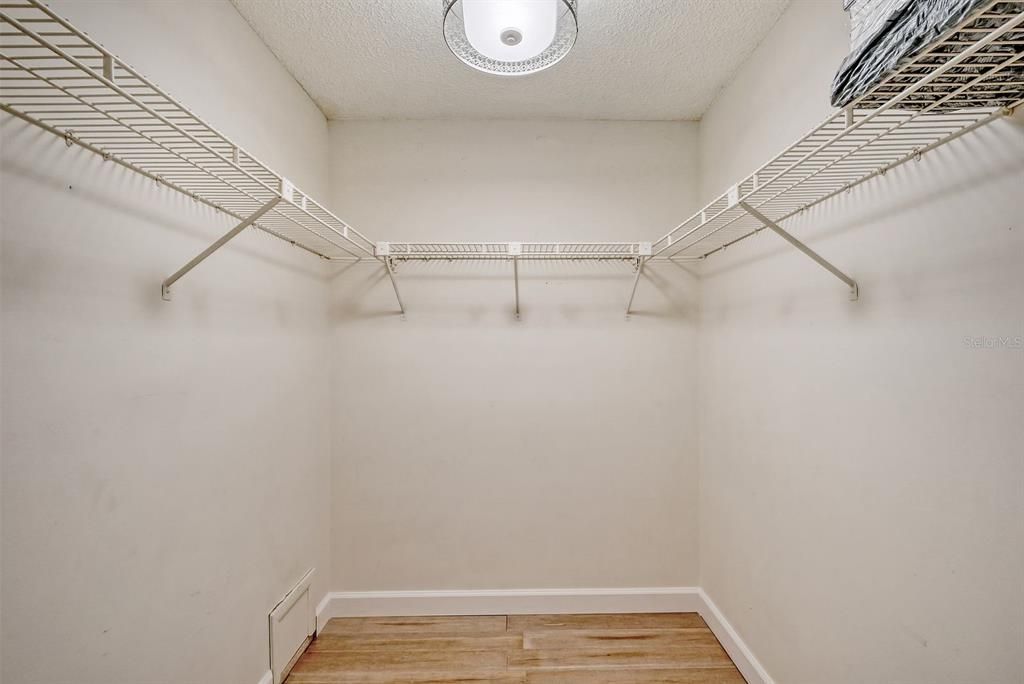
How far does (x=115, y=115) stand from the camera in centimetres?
100

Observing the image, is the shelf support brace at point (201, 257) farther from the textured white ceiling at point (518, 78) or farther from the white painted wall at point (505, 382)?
the white painted wall at point (505, 382)

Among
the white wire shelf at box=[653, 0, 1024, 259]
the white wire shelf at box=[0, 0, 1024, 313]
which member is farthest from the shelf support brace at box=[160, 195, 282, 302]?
the white wire shelf at box=[653, 0, 1024, 259]

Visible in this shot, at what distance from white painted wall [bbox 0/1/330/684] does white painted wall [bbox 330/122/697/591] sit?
1.37ft

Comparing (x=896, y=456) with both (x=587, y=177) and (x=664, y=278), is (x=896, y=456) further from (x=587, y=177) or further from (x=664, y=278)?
(x=587, y=177)

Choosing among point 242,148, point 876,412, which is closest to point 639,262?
point 876,412

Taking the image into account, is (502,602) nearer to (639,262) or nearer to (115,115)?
(639,262)

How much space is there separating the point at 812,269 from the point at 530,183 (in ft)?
4.22

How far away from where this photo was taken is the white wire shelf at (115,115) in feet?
2.29

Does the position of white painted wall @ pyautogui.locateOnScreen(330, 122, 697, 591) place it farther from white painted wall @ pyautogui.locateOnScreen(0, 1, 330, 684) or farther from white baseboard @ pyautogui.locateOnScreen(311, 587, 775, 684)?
white painted wall @ pyautogui.locateOnScreen(0, 1, 330, 684)

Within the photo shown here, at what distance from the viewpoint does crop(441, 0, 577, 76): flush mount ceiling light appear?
114 centimetres

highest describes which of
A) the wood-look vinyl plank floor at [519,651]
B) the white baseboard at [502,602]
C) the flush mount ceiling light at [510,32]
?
the flush mount ceiling light at [510,32]

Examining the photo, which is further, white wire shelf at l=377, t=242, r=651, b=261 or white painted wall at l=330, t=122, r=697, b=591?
white painted wall at l=330, t=122, r=697, b=591

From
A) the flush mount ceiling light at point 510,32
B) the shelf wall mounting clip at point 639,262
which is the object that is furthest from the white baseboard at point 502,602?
the flush mount ceiling light at point 510,32

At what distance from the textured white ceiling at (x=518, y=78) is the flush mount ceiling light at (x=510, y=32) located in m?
0.34
